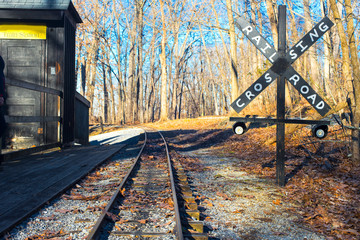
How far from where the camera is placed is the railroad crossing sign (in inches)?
210

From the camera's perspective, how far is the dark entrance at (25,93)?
9852mm

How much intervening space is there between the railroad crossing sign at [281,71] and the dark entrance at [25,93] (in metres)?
7.00

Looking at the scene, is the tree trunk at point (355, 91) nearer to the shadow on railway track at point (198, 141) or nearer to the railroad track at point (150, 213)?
the railroad track at point (150, 213)

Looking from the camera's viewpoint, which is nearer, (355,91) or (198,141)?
(355,91)

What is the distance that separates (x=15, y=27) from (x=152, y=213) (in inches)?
339

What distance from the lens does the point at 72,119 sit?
1094 cm

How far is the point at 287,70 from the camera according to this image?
5.50 m

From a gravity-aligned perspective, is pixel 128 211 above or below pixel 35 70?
below

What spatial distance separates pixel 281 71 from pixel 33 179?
4.79 m

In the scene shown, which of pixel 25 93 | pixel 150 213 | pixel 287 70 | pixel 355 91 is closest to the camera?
pixel 150 213

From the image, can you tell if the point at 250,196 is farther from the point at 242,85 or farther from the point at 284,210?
the point at 242,85

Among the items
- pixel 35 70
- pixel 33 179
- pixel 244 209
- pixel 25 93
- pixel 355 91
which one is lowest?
pixel 244 209

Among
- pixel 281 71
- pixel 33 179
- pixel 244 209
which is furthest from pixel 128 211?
pixel 281 71

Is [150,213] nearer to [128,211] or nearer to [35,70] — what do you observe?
[128,211]
